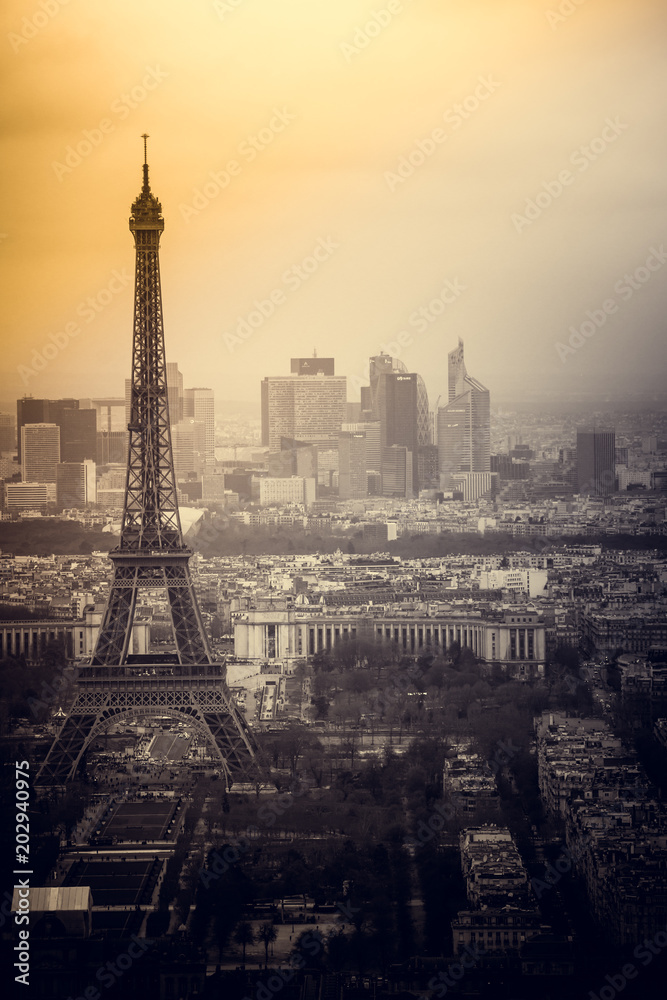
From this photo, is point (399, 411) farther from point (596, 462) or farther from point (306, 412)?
point (596, 462)

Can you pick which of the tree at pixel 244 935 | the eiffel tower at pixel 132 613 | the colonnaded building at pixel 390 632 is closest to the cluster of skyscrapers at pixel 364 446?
the colonnaded building at pixel 390 632

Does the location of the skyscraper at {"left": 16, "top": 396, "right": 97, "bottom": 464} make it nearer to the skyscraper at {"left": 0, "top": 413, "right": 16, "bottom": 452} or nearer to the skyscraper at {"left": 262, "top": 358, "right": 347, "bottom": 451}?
the skyscraper at {"left": 0, "top": 413, "right": 16, "bottom": 452}

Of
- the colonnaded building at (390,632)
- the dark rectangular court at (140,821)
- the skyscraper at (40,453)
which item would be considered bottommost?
the dark rectangular court at (140,821)

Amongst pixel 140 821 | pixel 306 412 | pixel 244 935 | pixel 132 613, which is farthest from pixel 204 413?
pixel 244 935

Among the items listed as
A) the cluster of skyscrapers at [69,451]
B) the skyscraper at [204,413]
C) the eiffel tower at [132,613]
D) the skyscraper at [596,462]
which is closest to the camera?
the eiffel tower at [132,613]

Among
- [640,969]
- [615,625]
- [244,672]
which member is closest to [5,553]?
[244,672]

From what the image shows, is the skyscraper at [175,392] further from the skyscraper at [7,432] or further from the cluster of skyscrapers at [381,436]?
the cluster of skyscrapers at [381,436]

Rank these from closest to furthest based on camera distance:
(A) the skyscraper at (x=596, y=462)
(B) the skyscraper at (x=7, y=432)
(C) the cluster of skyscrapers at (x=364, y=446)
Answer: (B) the skyscraper at (x=7, y=432), (C) the cluster of skyscrapers at (x=364, y=446), (A) the skyscraper at (x=596, y=462)

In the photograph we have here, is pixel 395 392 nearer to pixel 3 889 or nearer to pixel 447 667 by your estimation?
pixel 447 667

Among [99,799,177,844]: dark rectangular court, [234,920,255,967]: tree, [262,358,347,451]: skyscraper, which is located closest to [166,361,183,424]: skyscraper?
[262,358,347,451]: skyscraper
